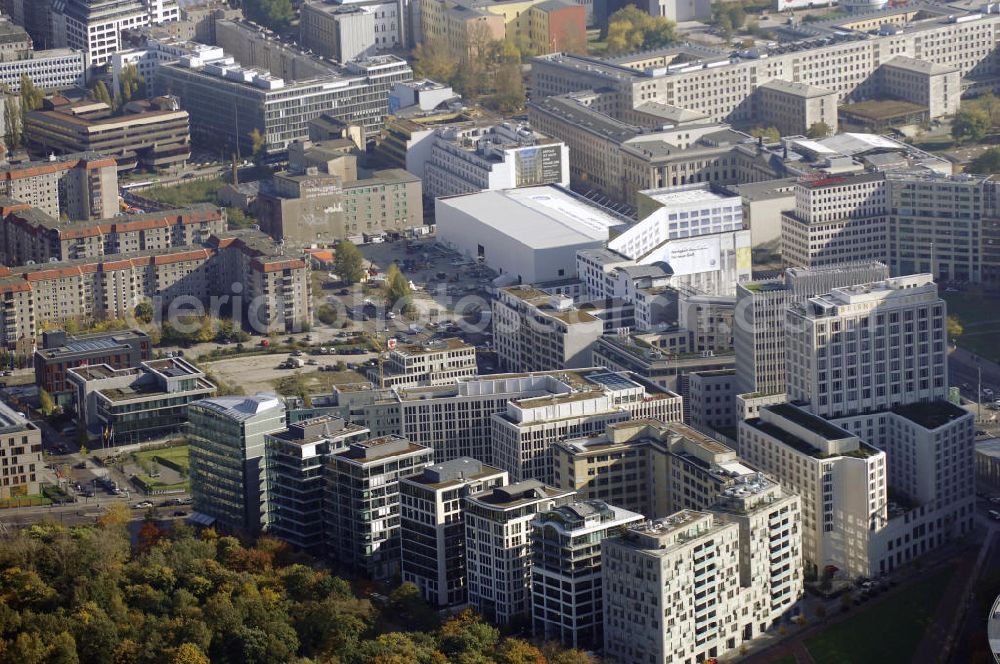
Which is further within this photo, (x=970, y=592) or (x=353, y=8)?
(x=353, y=8)

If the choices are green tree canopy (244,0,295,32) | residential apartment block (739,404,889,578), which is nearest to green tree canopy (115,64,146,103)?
green tree canopy (244,0,295,32)

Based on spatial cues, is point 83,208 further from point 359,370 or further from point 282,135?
point 359,370

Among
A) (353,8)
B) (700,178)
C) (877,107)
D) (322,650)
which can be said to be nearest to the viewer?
(322,650)

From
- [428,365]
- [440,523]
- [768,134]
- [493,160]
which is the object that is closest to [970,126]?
[768,134]

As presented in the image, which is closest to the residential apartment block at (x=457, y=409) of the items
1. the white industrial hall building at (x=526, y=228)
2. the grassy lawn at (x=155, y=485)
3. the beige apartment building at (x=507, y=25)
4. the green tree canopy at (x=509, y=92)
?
the grassy lawn at (x=155, y=485)

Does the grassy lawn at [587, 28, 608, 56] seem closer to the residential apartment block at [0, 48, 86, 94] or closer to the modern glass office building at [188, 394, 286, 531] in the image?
the residential apartment block at [0, 48, 86, 94]

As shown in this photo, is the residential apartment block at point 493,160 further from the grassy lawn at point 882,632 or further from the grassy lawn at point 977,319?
the grassy lawn at point 882,632

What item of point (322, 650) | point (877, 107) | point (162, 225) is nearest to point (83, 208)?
point (162, 225)
